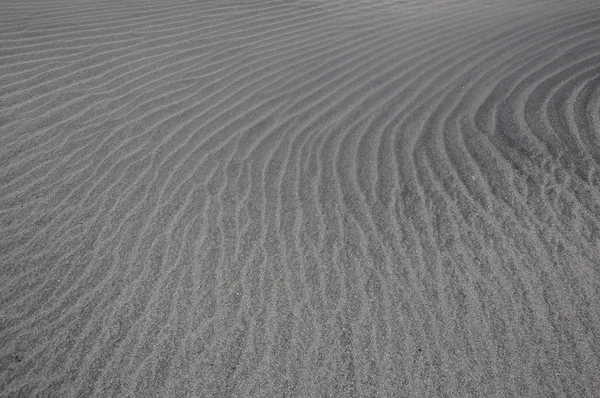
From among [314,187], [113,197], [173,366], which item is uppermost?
[113,197]

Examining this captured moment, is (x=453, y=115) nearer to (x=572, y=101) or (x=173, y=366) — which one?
(x=572, y=101)

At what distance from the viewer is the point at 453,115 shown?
4.66m

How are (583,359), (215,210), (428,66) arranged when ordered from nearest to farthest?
(583,359) < (215,210) < (428,66)

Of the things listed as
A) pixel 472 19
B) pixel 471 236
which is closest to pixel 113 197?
pixel 471 236

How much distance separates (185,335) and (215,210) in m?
1.10

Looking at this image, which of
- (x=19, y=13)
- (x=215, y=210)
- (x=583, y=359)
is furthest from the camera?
(x=19, y=13)

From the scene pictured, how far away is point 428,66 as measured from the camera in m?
5.64

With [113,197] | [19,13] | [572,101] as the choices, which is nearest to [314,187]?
[113,197]

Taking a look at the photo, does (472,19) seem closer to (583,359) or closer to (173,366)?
(583,359)

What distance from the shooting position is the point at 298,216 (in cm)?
371

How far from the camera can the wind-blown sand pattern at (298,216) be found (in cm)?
276

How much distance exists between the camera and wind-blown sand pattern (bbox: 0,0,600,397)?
2.76 meters

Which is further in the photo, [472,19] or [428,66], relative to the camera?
[472,19]

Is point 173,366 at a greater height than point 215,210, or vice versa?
point 215,210
